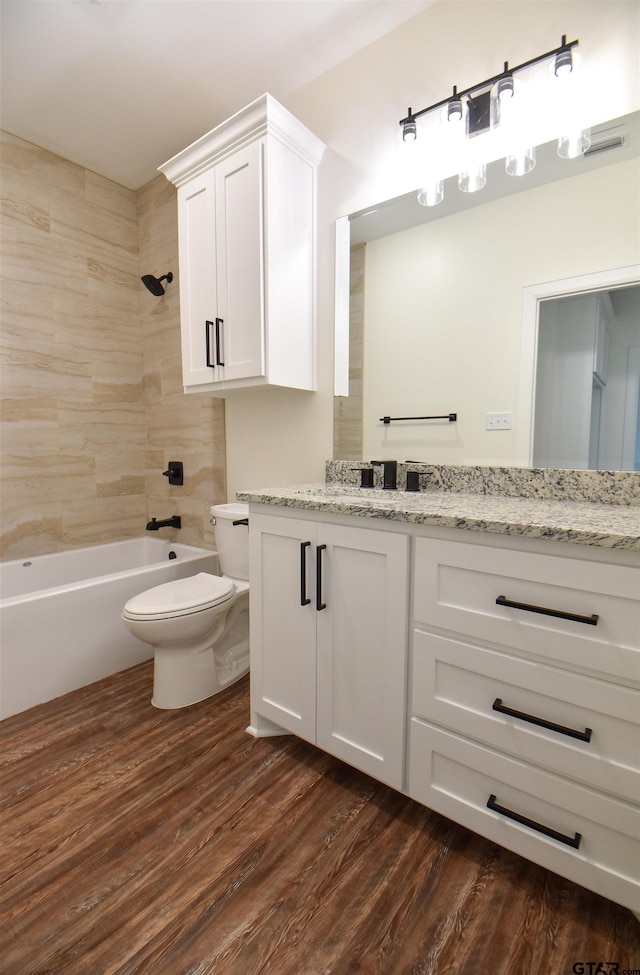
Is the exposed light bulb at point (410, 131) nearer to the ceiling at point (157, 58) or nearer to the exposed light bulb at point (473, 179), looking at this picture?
the exposed light bulb at point (473, 179)

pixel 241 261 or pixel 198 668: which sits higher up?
pixel 241 261

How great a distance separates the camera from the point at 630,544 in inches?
34.0

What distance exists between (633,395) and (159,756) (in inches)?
75.3

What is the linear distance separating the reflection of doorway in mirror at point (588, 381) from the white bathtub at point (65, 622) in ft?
6.13

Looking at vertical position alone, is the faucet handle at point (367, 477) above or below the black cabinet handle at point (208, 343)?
below

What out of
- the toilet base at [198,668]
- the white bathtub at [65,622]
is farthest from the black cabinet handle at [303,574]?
the white bathtub at [65,622]

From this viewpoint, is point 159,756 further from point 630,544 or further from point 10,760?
point 630,544

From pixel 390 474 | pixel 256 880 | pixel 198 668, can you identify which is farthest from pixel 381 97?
pixel 256 880

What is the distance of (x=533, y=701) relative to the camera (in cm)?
102

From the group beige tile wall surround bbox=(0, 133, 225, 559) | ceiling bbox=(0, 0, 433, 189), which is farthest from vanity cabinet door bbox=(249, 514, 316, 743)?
ceiling bbox=(0, 0, 433, 189)

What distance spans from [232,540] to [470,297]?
1.46 metres

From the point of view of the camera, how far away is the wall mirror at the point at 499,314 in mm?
1317

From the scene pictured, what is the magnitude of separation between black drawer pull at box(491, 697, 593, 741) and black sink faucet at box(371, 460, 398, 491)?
2.81 ft

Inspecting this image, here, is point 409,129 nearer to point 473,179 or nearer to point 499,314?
point 473,179
